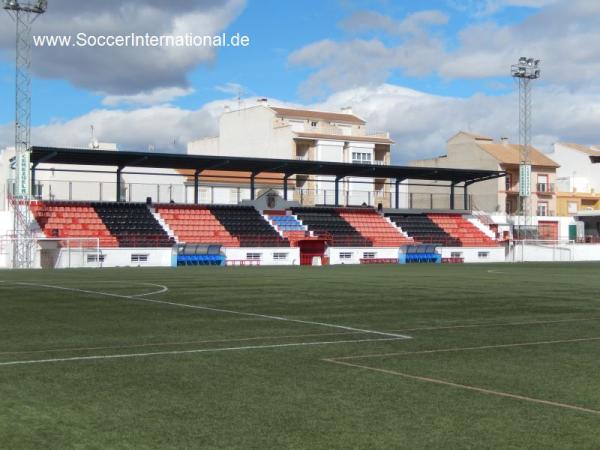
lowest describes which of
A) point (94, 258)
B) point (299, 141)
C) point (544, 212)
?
point (94, 258)

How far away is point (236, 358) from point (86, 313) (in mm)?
7059

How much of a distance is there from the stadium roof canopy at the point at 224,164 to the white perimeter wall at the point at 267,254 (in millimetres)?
8329

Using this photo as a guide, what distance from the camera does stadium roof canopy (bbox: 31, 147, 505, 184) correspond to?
5756cm

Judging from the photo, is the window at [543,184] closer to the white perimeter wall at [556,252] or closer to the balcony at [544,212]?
the balcony at [544,212]

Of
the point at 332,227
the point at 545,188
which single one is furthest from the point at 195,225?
the point at 545,188

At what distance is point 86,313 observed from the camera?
17094 mm

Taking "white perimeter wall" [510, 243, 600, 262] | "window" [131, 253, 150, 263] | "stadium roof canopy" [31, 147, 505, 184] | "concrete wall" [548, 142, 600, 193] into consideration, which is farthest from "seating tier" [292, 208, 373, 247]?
"concrete wall" [548, 142, 600, 193]

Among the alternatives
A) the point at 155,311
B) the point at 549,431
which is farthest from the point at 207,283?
the point at 549,431

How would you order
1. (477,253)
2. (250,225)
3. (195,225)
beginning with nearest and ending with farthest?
(195,225) < (250,225) < (477,253)

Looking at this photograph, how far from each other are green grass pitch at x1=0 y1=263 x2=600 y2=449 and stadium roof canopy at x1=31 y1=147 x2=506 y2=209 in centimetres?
3993

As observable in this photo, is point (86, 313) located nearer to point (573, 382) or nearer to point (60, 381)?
point (60, 381)

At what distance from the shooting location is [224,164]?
6406 cm

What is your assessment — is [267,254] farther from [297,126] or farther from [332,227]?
[297,126]

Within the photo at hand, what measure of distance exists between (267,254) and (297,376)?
48200mm
